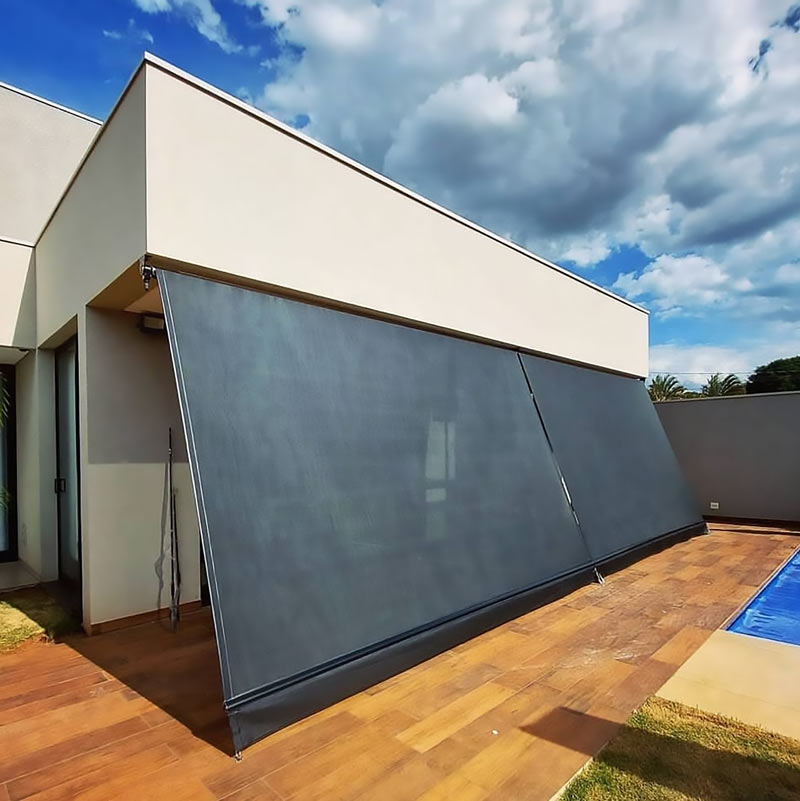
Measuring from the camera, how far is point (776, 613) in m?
4.32

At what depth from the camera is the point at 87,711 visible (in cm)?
257

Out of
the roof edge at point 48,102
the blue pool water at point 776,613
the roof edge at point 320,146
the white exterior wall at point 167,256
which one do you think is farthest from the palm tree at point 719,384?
the roof edge at point 48,102

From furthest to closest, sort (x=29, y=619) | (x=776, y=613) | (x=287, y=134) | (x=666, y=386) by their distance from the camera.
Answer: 1. (x=666, y=386)
2. (x=776, y=613)
3. (x=29, y=619)
4. (x=287, y=134)

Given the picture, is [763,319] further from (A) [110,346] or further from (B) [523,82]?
(A) [110,346]

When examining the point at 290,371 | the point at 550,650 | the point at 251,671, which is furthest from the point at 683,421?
the point at 251,671

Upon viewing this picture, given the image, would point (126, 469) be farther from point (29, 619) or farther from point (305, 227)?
point (305, 227)

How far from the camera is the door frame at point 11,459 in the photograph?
5.88 metres

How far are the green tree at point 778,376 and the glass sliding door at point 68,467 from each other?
36416 millimetres

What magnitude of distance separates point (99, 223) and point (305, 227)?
4.59 ft

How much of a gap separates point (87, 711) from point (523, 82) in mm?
8211

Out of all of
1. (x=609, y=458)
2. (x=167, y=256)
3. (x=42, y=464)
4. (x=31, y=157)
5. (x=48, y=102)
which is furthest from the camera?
(x=48, y=102)

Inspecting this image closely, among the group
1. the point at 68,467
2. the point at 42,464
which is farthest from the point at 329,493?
the point at 42,464

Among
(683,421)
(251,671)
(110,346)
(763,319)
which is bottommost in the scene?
(251,671)

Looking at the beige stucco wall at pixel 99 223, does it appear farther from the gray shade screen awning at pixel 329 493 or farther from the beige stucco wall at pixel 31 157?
the beige stucco wall at pixel 31 157
